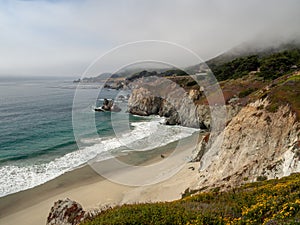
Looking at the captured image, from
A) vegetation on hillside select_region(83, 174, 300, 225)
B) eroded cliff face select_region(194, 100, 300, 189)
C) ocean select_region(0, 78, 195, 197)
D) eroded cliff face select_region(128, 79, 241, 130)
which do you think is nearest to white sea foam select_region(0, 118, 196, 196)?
ocean select_region(0, 78, 195, 197)

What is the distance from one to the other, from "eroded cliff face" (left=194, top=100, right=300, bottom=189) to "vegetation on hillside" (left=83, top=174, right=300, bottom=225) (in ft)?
15.5

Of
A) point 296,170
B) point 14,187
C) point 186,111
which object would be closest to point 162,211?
point 296,170

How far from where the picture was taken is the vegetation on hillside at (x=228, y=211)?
610 cm

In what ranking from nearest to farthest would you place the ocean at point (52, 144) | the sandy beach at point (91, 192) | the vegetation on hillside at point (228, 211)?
1. the vegetation on hillside at point (228, 211)
2. the sandy beach at point (91, 192)
3. the ocean at point (52, 144)

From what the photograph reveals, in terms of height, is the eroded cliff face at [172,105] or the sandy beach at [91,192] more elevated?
the eroded cliff face at [172,105]

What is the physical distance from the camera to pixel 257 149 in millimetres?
15016

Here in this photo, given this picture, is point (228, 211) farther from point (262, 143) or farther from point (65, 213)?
point (262, 143)

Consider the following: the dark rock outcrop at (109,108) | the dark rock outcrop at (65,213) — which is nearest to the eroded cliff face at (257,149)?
the dark rock outcrop at (65,213)

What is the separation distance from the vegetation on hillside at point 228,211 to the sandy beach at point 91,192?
27.8ft

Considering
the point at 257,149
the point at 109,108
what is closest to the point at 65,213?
the point at 257,149

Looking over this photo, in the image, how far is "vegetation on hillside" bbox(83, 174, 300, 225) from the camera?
610cm

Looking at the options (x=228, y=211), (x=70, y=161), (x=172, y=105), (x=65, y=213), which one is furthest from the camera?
(x=172, y=105)

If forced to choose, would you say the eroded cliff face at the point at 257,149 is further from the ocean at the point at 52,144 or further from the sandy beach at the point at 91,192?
the ocean at the point at 52,144

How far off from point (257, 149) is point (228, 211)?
8.85m
